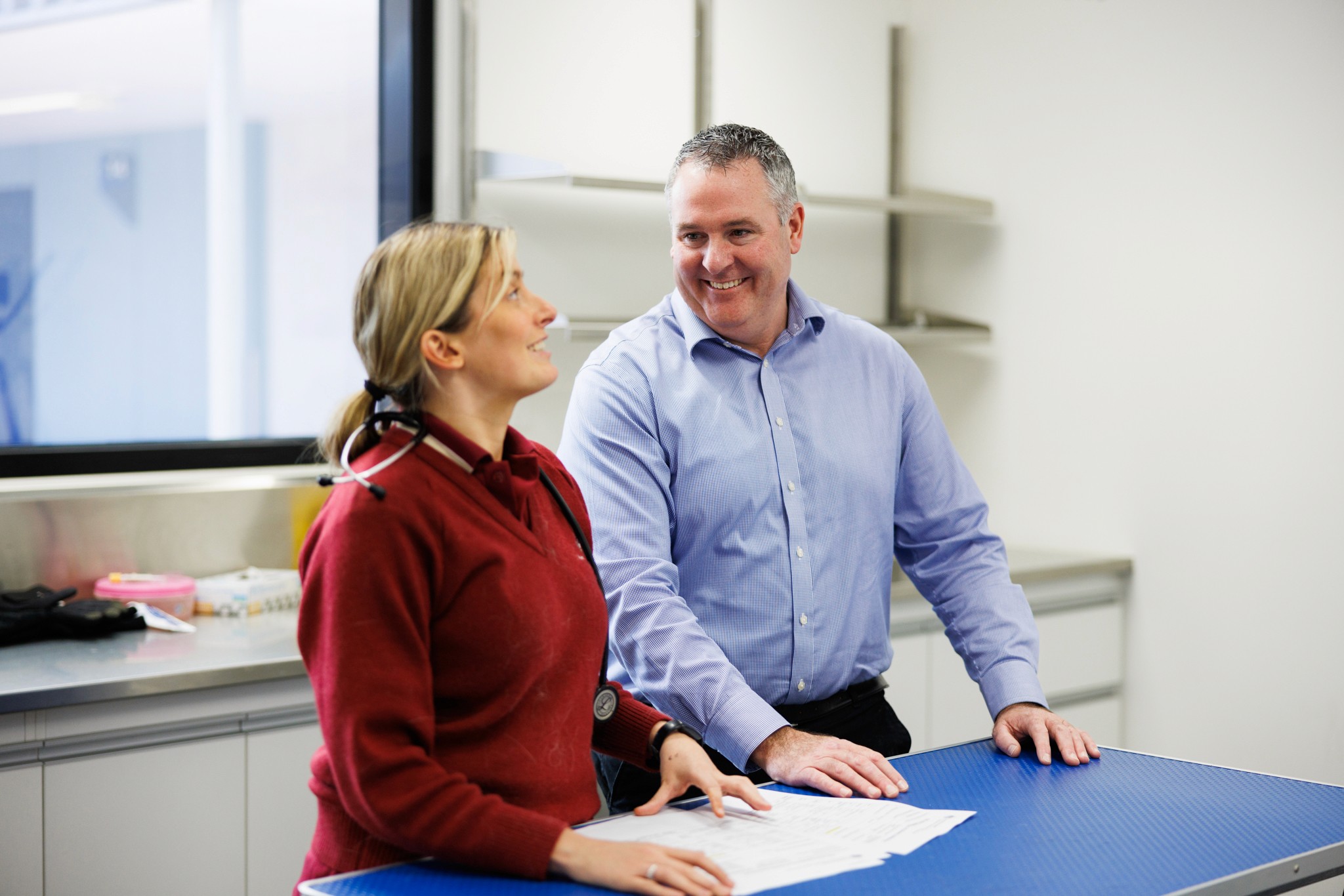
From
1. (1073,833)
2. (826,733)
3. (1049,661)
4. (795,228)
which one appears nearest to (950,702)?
(1049,661)

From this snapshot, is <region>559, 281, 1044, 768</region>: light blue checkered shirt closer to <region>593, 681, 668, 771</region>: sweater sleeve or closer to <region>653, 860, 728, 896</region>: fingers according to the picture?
<region>593, 681, 668, 771</region>: sweater sleeve

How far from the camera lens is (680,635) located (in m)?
1.57

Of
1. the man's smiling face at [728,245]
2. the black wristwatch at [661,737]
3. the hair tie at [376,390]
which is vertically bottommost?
the black wristwatch at [661,737]

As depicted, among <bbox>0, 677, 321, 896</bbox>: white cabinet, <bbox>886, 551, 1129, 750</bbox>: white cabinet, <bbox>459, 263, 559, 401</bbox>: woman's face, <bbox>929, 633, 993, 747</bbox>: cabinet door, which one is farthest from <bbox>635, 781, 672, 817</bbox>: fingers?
<bbox>929, 633, 993, 747</bbox>: cabinet door

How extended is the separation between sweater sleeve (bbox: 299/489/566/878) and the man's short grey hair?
86cm

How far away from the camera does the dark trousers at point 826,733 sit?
1668 millimetres

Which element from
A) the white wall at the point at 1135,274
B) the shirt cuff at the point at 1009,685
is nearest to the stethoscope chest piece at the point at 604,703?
the shirt cuff at the point at 1009,685

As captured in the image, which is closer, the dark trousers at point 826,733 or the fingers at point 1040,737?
the fingers at point 1040,737

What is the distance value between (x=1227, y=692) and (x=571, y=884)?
2321 mm

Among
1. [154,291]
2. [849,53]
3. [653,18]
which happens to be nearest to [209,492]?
[154,291]

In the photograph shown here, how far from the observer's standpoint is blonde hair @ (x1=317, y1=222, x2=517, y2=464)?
115 centimetres

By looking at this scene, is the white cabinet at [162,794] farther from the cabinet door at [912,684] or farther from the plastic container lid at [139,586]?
the cabinet door at [912,684]

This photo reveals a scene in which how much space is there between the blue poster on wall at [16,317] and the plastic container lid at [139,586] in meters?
0.37

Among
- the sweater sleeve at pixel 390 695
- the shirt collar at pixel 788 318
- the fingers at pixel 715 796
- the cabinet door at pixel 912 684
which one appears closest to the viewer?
the sweater sleeve at pixel 390 695
